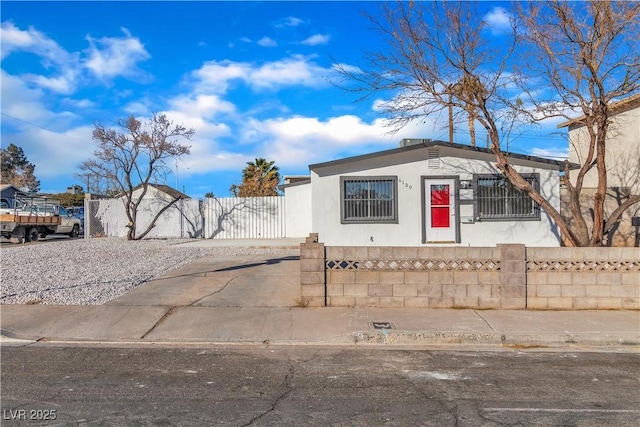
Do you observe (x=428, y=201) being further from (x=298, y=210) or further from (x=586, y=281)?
(x=298, y=210)

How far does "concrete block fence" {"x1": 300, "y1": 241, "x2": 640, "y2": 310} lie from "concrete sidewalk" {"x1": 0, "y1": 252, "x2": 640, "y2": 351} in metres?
0.27

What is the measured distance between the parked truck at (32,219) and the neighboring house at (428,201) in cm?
1697

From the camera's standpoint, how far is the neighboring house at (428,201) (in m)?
13.9

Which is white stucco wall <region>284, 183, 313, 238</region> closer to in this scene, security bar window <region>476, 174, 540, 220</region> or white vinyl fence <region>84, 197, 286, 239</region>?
white vinyl fence <region>84, 197, 286, 239</region>

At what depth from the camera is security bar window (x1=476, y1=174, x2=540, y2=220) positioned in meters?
14.0

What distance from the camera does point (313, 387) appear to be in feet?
19.1

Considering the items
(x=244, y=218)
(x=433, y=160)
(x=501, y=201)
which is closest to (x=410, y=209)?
(x=433, y=160)

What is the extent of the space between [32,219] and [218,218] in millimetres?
9073

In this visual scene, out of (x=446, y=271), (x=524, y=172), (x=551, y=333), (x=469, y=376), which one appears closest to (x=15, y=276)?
(x=446, y=271)

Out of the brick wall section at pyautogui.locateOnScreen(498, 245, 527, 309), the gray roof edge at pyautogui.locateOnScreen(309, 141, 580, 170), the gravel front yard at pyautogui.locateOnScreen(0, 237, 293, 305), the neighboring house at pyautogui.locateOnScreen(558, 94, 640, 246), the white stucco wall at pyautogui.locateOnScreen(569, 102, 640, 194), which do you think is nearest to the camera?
the brick wall section at pyautogui.locateOnScreen(498, 245, 527, 309)

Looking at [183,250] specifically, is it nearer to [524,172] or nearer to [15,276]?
[15,276]

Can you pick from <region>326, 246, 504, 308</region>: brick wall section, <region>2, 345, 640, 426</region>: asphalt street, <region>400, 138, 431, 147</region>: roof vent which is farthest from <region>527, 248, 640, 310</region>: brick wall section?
<region>400, 138, 431, 147</region>: roof vent

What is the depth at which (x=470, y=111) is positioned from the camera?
11742 mm

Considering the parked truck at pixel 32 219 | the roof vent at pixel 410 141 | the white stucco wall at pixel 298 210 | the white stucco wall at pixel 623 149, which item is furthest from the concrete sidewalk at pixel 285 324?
the parked truck at pixel 32 219
